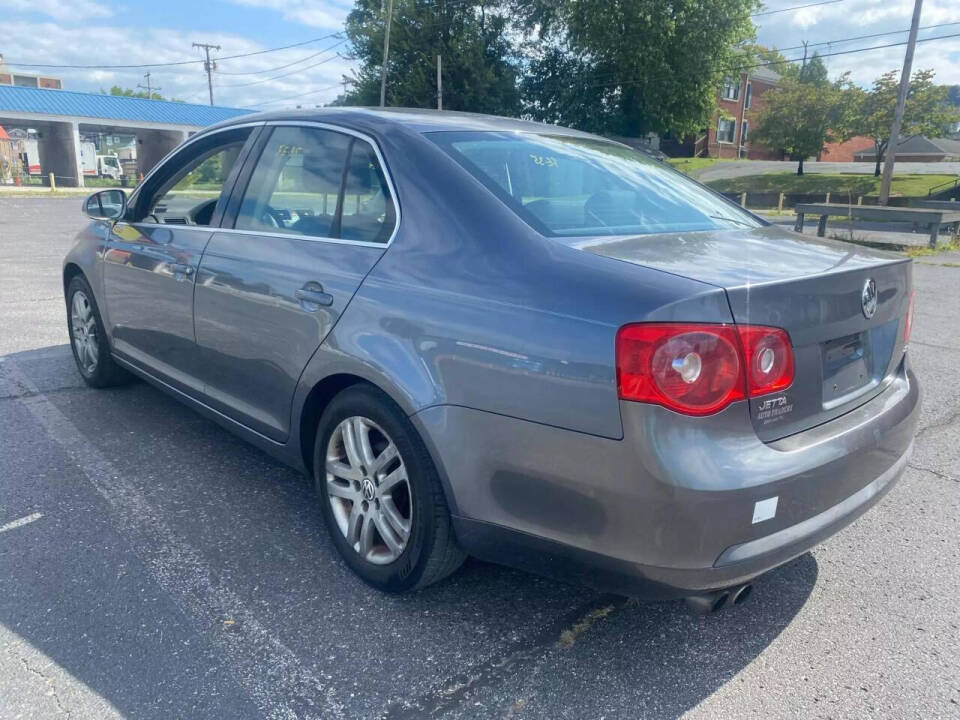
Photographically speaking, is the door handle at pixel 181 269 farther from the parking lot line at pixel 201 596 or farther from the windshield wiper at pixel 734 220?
the windshield wiper at pixel 734 220

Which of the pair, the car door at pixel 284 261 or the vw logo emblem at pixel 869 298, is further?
the car door at pixel 284 261

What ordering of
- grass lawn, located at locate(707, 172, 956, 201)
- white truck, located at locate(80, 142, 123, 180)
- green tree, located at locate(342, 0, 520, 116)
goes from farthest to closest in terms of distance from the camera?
1. white truck, located at locate(80, 142, 123, 180)
2. green tree, located at locate(342, 0, 520, 116)
3. grass lawn, located at locate(707, 172, 956, 201)

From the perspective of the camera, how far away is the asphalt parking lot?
2.27 metres

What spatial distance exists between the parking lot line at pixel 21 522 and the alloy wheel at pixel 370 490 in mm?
1399

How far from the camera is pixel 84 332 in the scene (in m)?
5.05

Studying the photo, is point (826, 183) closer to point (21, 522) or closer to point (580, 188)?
point (580, 188)

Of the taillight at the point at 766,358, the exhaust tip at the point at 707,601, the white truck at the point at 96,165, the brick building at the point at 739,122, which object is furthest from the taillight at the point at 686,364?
the brick building at the point at 739,122

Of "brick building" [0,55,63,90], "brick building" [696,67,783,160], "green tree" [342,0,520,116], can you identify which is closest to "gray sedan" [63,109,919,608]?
"green tree" [342,0,520,116]

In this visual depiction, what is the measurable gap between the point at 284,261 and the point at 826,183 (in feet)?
144

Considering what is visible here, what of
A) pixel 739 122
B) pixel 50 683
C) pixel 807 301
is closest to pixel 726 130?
pixel 739 122

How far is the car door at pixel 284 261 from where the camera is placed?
2852 millimetres

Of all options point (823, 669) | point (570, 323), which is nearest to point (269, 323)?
point (570, 323)

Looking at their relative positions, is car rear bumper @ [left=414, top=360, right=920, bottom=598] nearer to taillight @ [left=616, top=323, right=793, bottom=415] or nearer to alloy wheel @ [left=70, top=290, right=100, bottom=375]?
taillight @ [left=616, top=323, right=793, bottom=415]

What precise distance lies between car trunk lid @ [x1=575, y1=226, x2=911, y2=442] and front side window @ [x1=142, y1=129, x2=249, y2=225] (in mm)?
2091
